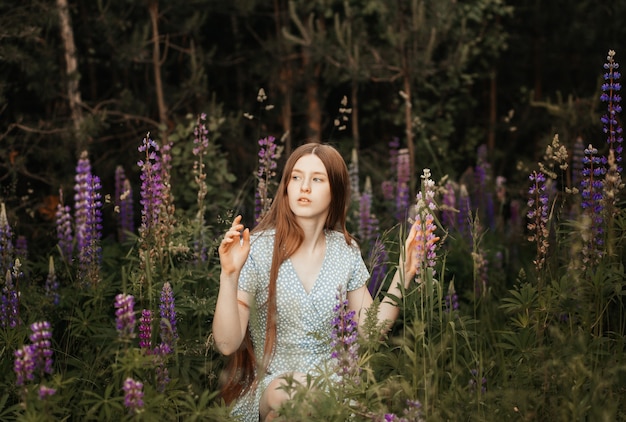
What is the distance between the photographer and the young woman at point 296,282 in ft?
10.5

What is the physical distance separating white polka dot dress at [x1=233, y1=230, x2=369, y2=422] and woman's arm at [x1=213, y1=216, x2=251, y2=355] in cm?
14

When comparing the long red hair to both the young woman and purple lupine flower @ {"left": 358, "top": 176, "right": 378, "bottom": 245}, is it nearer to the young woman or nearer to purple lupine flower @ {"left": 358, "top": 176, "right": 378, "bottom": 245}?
the young woman

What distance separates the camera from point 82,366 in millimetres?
3309

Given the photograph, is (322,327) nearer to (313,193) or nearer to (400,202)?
(313,193)

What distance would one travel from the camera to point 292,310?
323cm

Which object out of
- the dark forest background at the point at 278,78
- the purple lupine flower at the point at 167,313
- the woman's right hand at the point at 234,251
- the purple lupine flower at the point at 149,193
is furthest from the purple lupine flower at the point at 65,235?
the woman's right hand at the point at 234,251

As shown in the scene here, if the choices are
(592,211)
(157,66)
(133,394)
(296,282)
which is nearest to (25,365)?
(133,394)

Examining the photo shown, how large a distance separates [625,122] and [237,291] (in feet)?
22.9

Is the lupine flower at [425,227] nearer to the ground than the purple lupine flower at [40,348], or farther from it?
farther from it

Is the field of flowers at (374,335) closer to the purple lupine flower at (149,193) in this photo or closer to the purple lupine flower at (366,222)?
the purple lupine flower at (149,193)

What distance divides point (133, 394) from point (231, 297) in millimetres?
667

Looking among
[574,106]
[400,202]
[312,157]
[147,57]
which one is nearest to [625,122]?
[574,106]

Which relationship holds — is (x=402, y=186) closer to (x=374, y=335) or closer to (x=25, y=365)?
(x=374, y=335)

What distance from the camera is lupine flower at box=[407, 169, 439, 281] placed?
2.76 meters
